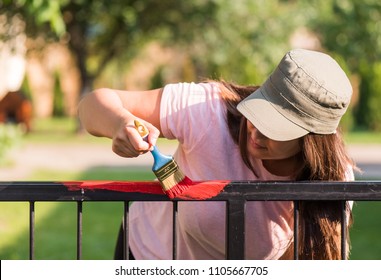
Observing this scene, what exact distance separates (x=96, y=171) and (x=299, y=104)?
37.8 ft

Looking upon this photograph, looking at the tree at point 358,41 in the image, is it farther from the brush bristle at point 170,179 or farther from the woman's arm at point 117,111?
the brush bristle at point 170,179

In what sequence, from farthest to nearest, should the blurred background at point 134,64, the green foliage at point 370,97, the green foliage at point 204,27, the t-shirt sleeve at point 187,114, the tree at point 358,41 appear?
the green foliage at point 370,97 → the tree at point 358,41 → the green foliage at point 204,27 → the blurred background at point 134,64 → the t-shirt sleeve at point 187,114

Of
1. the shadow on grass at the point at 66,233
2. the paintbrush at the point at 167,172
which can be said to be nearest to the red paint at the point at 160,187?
the paintbrush at the point at 167,172

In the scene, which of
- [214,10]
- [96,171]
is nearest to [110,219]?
[96,171]

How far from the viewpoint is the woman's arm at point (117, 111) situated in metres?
2.29

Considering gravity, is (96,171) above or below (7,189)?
below

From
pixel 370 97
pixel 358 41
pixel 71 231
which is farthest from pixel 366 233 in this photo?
pixel 370 97

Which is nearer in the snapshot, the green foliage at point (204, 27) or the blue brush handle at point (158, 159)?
the blue brush handle at point (158, 159)

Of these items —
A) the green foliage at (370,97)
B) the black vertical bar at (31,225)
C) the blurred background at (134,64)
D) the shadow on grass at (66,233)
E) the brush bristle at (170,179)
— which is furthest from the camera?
the green foliage at (370,97)

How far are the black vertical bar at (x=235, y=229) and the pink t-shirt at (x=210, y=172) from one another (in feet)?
0.94

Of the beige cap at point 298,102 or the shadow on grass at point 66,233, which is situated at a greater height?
the beige cap at point 298,102

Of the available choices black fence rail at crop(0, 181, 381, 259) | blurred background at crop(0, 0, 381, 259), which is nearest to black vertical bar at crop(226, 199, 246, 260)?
black fence rail at crop(0, 181, 381, 259)
